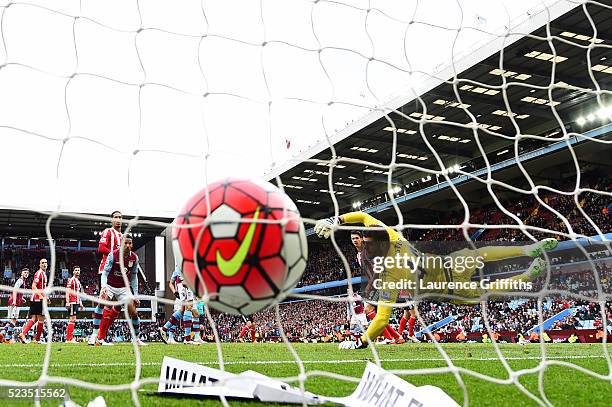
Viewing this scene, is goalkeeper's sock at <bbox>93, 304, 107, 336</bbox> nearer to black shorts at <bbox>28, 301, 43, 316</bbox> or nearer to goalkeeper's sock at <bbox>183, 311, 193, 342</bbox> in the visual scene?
goalkeeper's sock at <bbox>183, 311, 193, 342</bbox>

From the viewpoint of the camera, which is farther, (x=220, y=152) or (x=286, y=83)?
(x=286, y=83)

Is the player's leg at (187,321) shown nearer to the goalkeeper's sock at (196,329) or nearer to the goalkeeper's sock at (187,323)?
the goalkeeper's sock at (187,323)

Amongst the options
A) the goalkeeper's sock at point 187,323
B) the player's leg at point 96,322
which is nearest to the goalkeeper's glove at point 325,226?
the player's leg at point 96,322

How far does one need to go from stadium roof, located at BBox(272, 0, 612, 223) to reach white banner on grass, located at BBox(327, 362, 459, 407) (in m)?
10.2

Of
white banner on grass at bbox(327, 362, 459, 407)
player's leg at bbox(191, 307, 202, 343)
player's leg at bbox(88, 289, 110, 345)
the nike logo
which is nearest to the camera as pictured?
the nike logo

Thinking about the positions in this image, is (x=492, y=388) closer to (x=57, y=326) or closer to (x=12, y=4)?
(x=12, y=4)

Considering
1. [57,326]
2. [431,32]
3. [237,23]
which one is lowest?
[57,326]

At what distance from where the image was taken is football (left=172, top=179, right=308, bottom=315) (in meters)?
2.28

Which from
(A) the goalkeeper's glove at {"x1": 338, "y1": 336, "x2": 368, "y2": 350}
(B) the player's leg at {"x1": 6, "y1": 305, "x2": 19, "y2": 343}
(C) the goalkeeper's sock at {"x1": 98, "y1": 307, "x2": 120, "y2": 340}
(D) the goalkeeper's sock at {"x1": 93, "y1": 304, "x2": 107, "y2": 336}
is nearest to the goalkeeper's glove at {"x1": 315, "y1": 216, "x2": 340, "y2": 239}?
(A) the goalkeeper's glove at {"x1": 338, "y1": 336, "x2": 368, "y2": 350}

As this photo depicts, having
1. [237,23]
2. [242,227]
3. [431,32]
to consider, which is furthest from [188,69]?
[431,32]

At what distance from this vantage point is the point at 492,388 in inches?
132

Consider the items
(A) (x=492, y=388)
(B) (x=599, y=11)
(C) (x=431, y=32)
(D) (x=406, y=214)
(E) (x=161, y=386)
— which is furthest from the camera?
(D) (x=406, y=214)

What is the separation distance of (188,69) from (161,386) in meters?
2.01

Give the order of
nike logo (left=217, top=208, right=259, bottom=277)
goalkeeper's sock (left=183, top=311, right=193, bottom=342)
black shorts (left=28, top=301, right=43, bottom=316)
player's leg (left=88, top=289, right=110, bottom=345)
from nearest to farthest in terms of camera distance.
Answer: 1. nike logo (left=217, top=208, right=259, bottom=277)
2. player's leg (left=88, top=289, right=110, bottom=345)
3. goalkeeper's sock (left=183, top=311, right=193, bottom=342)
4. black shorts (left=28, top=301, right=43, bottom=316)
